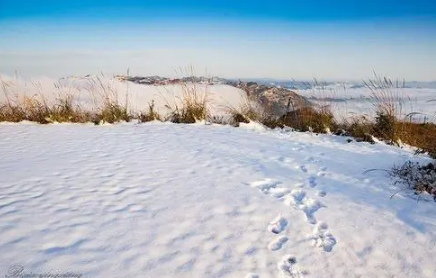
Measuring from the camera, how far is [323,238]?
10.3ft

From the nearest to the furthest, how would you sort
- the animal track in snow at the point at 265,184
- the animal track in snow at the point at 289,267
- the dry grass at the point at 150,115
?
the animal track in snow at the point at 289,267
the animal track in snow at the point at 265,184
the dry grass at the point at 150,115

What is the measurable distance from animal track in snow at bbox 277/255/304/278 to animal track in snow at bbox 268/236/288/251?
0.13 metres

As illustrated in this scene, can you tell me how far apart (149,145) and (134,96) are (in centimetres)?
423

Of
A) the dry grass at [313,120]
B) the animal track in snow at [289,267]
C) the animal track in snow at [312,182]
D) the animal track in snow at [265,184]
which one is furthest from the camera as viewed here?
the dry grass at [313,120]

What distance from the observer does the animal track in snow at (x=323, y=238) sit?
303cm

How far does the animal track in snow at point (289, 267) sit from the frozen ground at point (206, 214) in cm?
1

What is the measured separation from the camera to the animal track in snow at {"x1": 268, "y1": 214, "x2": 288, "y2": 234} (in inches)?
128

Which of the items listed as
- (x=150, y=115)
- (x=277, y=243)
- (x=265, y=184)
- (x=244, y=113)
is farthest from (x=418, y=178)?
(x=150, y=115)

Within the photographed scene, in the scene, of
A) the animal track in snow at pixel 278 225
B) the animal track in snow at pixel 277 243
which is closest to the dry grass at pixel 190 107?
the animal track in snow at pixel 278 225

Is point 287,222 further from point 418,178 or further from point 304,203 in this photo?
point 418,178

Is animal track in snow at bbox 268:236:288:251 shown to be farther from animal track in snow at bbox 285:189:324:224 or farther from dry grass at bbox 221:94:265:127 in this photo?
dry grass at bbox 221:94:265:127

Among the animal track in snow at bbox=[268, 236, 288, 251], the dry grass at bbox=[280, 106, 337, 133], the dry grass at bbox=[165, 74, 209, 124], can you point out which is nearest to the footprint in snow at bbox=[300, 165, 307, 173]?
the animal track in snow at bbox=[268, 236, 288, 251]

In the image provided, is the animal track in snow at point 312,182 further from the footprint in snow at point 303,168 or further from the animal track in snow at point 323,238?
the animal track in snow at point 323,238

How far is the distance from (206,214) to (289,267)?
39.7 inches
